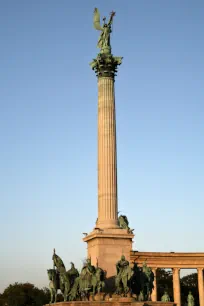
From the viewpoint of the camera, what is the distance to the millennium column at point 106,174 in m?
44.0

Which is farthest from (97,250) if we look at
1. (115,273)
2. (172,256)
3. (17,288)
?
(17,288)

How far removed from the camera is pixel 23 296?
118 m

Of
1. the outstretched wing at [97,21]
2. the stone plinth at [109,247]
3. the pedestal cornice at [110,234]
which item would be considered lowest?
the stone plinth at [109,247]

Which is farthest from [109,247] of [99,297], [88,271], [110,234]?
[99,297]

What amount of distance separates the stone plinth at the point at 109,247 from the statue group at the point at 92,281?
0.96 m

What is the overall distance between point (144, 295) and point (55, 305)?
25.4 feet

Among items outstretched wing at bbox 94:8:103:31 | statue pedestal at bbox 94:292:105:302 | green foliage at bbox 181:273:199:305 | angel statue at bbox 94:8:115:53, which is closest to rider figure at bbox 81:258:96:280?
statue pedestal at bbox 94:292:105:302

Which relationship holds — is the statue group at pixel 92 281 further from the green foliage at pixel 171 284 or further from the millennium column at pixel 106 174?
the green foliage at pixel 171 284

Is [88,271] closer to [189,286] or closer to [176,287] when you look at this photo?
[176,287]

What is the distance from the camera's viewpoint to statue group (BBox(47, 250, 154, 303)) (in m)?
41.4

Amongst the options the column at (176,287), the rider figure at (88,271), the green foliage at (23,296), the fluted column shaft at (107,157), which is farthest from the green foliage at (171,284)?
the rider figure at (88,271)

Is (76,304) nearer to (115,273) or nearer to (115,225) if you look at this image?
(115,273)

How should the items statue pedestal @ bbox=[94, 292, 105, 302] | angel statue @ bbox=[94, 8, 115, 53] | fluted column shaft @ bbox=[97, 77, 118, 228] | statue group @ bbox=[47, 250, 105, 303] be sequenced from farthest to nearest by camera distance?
1. angel statue @ bbox=[94, 8, 115, 53]
2. fluted column shaft @ bbox=[97, 77, 118, 228]
3. statue group @ bbox=[47, 250, 105, 303]
4. statue pedestal @ bbox=[94, 292, 105, 302]

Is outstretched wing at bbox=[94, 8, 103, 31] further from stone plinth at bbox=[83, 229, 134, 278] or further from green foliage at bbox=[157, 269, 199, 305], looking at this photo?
green foliage at bbox=[157, 269, 199, 305]
